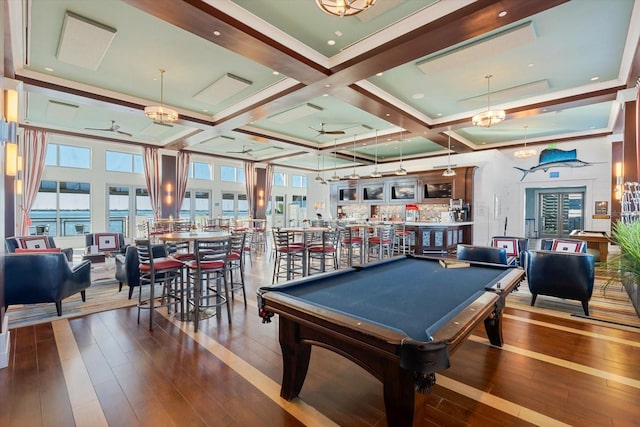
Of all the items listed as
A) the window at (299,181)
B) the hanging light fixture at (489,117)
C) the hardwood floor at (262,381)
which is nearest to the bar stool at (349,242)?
the hanging light fixture at (489,117)

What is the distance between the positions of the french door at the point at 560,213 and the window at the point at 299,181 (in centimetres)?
1133

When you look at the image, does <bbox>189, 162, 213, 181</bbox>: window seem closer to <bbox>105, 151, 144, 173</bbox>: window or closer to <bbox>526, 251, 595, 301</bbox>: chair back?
<bbox>105, 151, 144, 173</bbox>: window

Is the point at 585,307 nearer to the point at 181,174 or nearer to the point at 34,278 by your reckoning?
the point at 34,278

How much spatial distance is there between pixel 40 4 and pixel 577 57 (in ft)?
24.6

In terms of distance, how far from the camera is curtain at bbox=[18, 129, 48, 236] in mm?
8375

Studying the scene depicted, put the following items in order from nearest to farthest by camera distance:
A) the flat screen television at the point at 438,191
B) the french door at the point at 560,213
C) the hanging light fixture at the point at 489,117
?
1. the hanging light fixture at the point at 489,117
2. the flat screen television at the point at 438,191
3. the french door at the point at 560,213

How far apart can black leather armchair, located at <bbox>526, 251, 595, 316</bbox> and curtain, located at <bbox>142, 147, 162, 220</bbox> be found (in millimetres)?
11269

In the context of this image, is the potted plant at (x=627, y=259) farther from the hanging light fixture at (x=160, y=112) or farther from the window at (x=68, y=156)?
the window at (x=68, y=156)

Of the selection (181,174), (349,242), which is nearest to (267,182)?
(181,174)

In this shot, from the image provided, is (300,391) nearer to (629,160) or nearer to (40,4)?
(40,4)

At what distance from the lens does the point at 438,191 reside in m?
11.0

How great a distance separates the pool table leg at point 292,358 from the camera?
212 centimetres

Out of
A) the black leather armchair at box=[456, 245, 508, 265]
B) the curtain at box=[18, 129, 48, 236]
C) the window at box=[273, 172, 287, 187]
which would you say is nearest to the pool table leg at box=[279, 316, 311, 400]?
Answer: the black leather armchair at box=[456, 245, 508, 265]

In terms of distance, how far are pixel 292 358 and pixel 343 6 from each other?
3.06 meters
